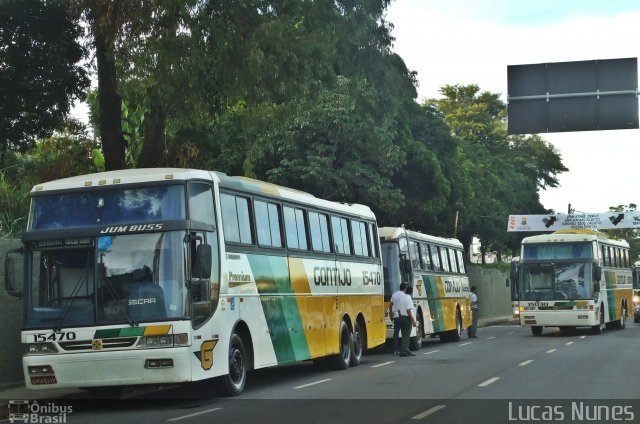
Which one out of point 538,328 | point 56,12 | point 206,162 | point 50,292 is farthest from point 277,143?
point 50,292

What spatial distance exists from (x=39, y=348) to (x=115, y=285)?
1377 millimetres

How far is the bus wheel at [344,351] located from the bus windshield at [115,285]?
25.6 ft

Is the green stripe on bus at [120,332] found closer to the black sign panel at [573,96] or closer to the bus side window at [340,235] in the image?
the bus side window at [340,235]

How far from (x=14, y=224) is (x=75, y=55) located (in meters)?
4.14

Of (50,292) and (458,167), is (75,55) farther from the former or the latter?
(458,167)

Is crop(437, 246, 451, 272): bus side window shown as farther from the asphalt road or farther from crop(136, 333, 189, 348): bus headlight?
crop(136, 333, 189, 348): bus headlight

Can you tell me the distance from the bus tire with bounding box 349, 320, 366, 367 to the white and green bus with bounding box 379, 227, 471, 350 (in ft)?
14.0

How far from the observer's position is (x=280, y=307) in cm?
1862

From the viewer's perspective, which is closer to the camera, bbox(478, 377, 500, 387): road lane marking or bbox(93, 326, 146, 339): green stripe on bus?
bbox(93, 326, 146, 339): green stripe on bus

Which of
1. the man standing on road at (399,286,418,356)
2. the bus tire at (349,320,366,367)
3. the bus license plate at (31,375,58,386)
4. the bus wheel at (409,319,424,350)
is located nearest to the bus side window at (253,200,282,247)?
the bus license plate at (31,375,58,386)

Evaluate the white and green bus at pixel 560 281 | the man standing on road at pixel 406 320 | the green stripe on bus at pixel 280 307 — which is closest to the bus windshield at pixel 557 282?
the white and green bus at pixel 560 281

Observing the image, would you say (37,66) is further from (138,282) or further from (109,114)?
(138,282)

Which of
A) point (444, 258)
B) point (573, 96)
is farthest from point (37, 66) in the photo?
point (444, 258)

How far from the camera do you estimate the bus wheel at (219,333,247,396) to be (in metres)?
16.0
